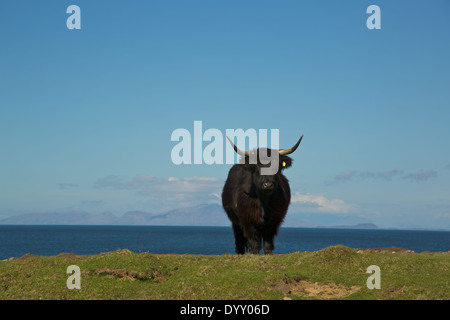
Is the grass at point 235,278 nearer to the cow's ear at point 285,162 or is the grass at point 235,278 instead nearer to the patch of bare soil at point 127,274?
the patch of bare soil at point 127,274

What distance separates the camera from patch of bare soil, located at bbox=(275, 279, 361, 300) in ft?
34.8

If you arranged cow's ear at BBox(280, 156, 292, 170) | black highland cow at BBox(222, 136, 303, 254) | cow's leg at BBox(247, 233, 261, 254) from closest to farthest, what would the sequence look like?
black highland cow at BBox(222, 136, 303, 254), cow's leg at BBox(247, 233, 261, 254), cow's ear at BBox(280, 156, 292, 170)

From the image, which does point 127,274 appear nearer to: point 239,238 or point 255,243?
point 255,243

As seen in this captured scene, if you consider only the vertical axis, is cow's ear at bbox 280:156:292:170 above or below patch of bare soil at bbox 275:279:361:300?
above

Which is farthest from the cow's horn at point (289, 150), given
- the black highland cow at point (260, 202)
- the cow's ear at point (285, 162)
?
the cow's ear at point (285, 162)

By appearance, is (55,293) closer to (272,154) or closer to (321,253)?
(321,253)

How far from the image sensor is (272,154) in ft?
52.5

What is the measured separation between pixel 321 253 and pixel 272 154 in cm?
413

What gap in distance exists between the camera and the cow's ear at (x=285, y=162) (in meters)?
16.3

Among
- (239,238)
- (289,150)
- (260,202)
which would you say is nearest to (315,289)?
(260,202)

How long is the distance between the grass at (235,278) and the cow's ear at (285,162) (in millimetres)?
3546

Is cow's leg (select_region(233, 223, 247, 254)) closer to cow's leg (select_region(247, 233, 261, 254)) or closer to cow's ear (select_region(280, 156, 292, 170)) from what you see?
cow's leg (select_region(247, 233, 261, 254))

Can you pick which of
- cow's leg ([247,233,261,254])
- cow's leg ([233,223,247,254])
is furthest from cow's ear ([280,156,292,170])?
cow's leg ([233,223,247,254])
